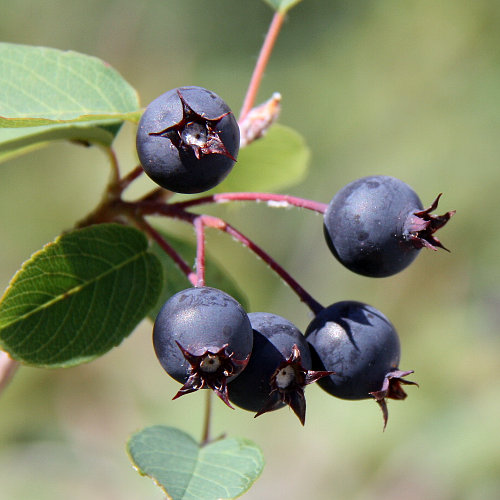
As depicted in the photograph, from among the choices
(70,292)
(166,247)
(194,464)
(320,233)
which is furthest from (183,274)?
(320,233)

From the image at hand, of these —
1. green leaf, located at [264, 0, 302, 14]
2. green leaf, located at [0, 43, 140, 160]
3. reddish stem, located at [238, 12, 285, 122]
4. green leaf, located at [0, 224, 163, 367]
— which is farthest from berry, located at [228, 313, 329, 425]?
green leaf, located at [264, 0, 302, 14]

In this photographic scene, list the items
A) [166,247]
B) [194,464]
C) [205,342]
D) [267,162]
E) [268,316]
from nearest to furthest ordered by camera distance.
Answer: [205,342] → [268,316] → [194,464] → [166,247] → [267,162]

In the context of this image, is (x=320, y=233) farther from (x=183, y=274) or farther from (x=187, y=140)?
(x=187, y=140)

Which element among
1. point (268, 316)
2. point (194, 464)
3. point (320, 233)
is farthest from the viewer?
point (320, 233)

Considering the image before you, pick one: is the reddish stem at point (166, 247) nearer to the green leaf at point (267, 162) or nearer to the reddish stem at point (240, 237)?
the reddish stem at point (240, 237)

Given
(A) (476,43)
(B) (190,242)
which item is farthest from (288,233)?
(B) (190,242)

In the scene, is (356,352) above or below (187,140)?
Answer: below

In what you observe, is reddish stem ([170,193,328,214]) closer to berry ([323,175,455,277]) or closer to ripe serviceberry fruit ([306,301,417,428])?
berry ([323,175,455,277])

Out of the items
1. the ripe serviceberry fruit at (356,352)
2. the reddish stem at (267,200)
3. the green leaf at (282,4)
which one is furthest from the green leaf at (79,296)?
the green leaf at (282,4)
